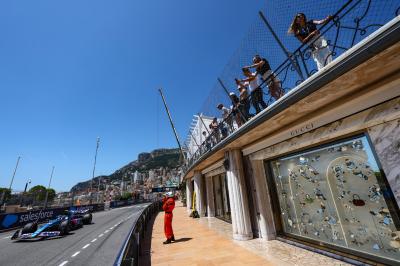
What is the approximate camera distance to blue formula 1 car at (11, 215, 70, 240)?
1052 centimetres

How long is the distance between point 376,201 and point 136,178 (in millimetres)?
167433

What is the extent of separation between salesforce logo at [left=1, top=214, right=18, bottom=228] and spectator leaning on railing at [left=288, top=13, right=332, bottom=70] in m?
22.9

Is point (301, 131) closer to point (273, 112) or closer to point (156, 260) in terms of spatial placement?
point (273, 112)

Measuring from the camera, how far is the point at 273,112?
466 cm

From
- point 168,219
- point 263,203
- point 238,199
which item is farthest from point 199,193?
point 263,203

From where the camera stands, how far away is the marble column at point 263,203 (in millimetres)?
6992

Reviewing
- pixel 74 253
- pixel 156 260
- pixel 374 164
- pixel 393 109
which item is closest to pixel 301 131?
pixel 374 164

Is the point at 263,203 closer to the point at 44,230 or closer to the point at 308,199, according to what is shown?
the point at 308,199

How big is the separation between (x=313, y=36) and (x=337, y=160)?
2896 mm

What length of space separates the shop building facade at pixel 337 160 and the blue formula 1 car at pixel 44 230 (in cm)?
993

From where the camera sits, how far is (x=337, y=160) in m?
4.85

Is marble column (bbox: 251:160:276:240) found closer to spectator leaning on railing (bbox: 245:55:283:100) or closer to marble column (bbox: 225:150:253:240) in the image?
marble column (bbox: 225:150:253:240)

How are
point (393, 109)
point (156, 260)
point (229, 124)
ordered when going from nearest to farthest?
point (393, 109) → point (156, 260) → point (229, 124)

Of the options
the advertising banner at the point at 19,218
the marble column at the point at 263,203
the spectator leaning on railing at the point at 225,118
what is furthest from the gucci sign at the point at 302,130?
the advertising banner at the point at 19,218
